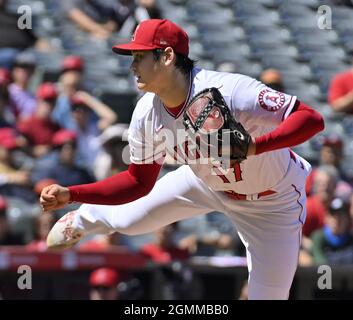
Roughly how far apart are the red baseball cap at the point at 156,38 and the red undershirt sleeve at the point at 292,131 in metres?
0.61

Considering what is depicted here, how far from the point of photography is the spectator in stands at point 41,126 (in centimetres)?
751

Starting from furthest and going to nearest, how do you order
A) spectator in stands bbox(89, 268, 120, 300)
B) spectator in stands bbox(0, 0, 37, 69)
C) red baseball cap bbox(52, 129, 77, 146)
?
spectator in stands bbox(0, 0, 37, 69)
red baseball cap bbox(52, 129, 77, 146)
spectator in stands bbox(89, 268, 120, 300)

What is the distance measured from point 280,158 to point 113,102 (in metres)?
3.56

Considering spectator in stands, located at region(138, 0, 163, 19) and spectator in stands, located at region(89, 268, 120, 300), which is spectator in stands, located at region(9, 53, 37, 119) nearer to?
spectator in stands, located at region(138, 0, 163, 19)

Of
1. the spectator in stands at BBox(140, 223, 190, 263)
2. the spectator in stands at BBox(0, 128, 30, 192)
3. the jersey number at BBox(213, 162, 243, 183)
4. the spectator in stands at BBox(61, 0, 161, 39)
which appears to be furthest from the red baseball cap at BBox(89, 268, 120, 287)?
the spectator in stands at BBox(61, 0, 161, 39)

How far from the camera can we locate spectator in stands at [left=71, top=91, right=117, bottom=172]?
24.8 ft

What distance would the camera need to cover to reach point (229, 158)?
4.14m

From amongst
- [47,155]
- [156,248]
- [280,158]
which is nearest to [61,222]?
[280,158]

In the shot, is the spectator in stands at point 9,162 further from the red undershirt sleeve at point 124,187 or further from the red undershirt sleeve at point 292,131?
the red undershirt sleeve at point 292,131

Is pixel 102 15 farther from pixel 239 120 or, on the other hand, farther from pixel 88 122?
pixel 239 120

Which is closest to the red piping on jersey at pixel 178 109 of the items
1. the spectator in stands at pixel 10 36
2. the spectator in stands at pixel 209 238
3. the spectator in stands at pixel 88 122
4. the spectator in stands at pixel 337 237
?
the spectator in stands at pixel 209 238

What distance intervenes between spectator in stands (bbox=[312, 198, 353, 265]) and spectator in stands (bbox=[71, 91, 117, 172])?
1771 mm

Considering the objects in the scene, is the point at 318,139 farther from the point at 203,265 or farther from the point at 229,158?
the point at 229,158

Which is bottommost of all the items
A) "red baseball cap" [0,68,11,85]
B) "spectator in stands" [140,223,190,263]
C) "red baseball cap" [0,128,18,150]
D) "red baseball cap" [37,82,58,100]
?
"spectator in stands" [140,223,190,263]
